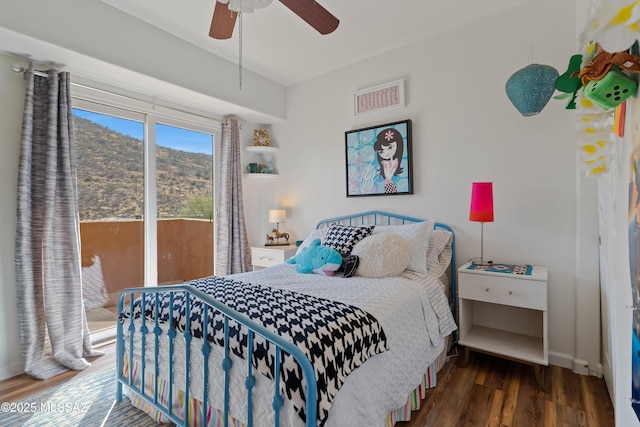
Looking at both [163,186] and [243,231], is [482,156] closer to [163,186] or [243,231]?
[243,231]

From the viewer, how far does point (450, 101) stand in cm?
267

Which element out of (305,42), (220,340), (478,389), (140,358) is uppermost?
(305,42)

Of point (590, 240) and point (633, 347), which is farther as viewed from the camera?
point (590, 240)

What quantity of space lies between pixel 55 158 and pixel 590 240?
3.88m

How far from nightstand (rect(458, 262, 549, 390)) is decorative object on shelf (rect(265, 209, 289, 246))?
2.08m

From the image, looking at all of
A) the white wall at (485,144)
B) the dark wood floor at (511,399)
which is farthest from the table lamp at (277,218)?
the dark wood floor at (511,399)

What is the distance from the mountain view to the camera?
2672mm

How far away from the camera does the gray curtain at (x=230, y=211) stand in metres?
3.49

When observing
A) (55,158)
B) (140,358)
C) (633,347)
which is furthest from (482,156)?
(55,158)

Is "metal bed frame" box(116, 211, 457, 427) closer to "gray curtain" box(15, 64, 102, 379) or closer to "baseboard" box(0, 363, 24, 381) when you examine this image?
"gray curtain" box(15, 64, 102, 379)

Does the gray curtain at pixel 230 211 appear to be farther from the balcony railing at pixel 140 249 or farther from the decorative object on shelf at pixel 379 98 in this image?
the decorative object on shelf at pixel 379 98

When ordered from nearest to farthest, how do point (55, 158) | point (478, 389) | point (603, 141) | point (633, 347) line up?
1. point (633, 347)
2. point (603, 141)
3. point (478, 389)
4. point (55, 158)

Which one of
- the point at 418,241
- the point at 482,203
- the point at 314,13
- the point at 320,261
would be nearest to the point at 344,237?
the point at 320,261

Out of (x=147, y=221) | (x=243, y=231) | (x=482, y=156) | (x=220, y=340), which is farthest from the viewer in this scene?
(x=243, y=231)
